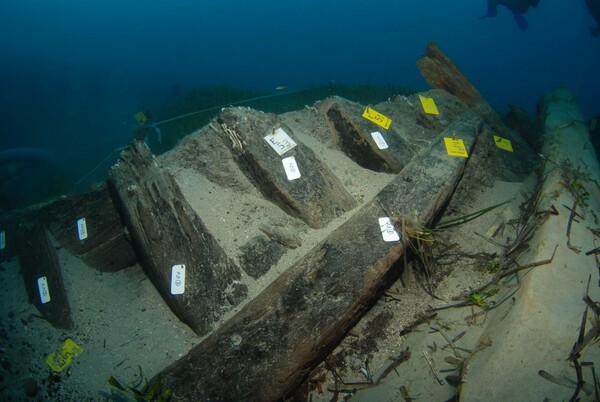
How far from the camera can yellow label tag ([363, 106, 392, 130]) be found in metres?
3.90

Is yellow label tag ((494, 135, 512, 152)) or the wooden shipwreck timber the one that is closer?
the wooden shipwreck timber

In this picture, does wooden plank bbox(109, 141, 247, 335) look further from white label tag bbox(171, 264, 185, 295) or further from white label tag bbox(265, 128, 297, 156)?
white label tag bbox(265, 128, 297, 156)

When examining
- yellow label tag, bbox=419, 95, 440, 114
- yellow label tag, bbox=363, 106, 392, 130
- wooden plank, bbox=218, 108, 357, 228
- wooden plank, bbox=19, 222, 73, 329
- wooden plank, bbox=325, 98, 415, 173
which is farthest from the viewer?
yellow label tag, bbox=419, 95, 440, 114

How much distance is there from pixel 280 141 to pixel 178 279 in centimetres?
176

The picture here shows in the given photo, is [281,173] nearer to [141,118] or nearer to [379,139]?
[379,139]

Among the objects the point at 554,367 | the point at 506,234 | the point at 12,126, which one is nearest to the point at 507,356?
the point at 554,367

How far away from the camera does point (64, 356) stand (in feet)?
7.99

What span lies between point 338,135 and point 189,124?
474 cm

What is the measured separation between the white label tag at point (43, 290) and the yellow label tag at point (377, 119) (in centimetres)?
400

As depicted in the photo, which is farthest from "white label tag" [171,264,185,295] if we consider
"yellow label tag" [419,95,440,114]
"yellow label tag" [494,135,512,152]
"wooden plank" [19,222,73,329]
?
"yellow label tag" [494,135,512,152]

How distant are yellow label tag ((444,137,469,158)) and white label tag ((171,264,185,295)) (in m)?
2.89

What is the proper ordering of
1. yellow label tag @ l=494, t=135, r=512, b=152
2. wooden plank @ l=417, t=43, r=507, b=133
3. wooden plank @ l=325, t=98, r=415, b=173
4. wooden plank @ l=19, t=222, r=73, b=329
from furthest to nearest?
wooden plank @ l=417, t=43, r=507, b=133 < yellow label tag @ l=494, t=135, r=512, b=152 < wooden plank @ l=325, t=98, r=415, b=173 < wooden plank @ l=19, t=222, r=73, b=329

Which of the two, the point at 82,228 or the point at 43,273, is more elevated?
the point at 82,228

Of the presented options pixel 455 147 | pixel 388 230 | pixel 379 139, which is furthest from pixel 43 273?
pixel 455 147
